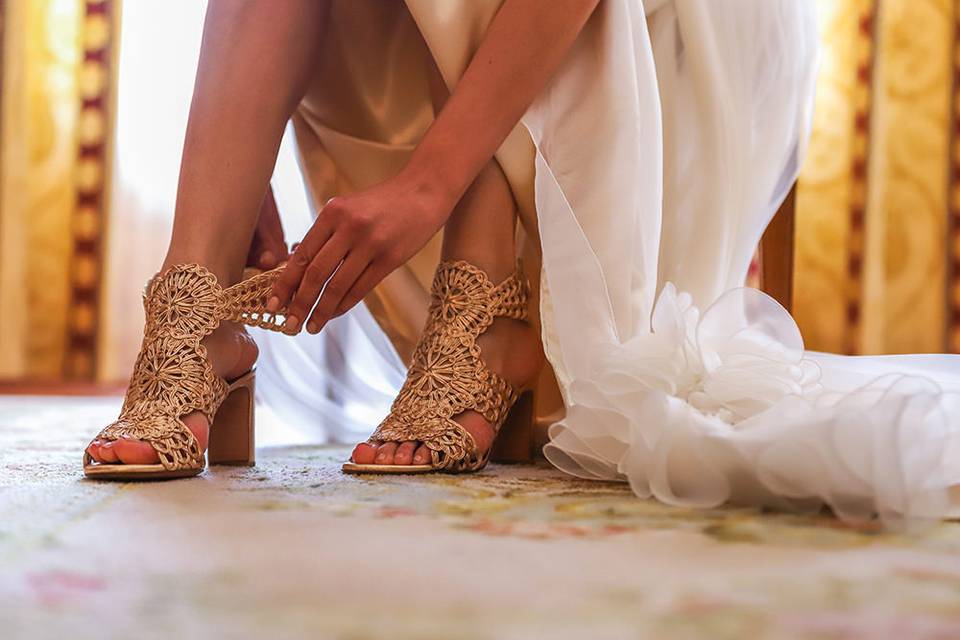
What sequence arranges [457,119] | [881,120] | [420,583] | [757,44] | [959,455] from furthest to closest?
[881,120] → [757,44] → [457,119] → [959,455] → [420,583]

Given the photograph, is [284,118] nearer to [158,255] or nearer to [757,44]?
[757,44]

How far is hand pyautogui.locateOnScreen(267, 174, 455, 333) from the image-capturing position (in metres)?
0.71

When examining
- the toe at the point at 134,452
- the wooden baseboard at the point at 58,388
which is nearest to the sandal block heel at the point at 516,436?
the toe at the point at 134,452

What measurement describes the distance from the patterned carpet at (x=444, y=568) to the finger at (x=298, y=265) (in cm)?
15

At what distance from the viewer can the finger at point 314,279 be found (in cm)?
71

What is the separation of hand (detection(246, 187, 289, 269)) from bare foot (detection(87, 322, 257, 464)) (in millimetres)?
73

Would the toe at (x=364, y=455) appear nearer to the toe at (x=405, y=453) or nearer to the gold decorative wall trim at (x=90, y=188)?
the toe at (x=405, y=453)

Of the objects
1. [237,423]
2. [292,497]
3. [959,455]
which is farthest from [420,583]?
[237,423]

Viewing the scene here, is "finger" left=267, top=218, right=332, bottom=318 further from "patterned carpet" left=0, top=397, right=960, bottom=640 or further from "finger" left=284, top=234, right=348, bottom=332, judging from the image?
"patterned carpet" left=0, top=397, right=960, bottom=640

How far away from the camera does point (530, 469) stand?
2.66 ft

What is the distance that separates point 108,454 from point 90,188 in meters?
2.33

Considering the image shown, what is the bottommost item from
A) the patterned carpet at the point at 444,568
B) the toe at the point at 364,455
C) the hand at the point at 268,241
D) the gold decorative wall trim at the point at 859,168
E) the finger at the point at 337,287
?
the patterned carpet at the point at 444,568

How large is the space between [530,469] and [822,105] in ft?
7.54

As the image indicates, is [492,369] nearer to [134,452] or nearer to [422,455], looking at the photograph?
[422,455]
